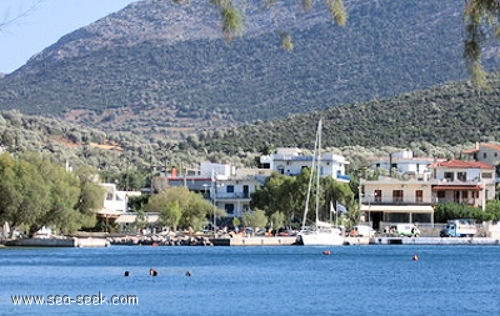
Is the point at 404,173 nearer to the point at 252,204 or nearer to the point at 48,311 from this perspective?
the point at 252,204

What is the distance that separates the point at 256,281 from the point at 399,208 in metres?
58.4

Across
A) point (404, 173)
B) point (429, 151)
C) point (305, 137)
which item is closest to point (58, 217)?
point (404, 173)

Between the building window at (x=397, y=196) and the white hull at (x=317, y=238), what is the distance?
49.7 feet

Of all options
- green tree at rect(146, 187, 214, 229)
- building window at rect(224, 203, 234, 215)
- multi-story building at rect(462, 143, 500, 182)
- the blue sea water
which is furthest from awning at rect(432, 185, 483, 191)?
the blue sea water

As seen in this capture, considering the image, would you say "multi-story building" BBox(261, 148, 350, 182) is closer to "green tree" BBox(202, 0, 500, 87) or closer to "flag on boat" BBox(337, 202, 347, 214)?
"flag on boat" BBox(337, 202, 347, 214)

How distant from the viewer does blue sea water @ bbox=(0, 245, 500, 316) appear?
42.2 m

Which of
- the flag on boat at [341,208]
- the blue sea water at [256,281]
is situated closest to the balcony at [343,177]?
the flag on boat at [341,208]

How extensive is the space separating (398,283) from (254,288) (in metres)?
6.91

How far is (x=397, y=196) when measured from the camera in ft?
372

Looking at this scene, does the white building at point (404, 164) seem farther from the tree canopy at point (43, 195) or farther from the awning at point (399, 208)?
the tree canopy at point (43, 195)

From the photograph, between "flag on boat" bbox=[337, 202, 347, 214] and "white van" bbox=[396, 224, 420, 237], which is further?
"white van" bbox=[396, 224, 420, 237]

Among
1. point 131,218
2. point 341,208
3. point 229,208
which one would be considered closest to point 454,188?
point 341,208

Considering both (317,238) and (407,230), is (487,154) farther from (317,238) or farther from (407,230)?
(317,238)

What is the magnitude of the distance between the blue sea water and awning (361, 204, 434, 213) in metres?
24.5
